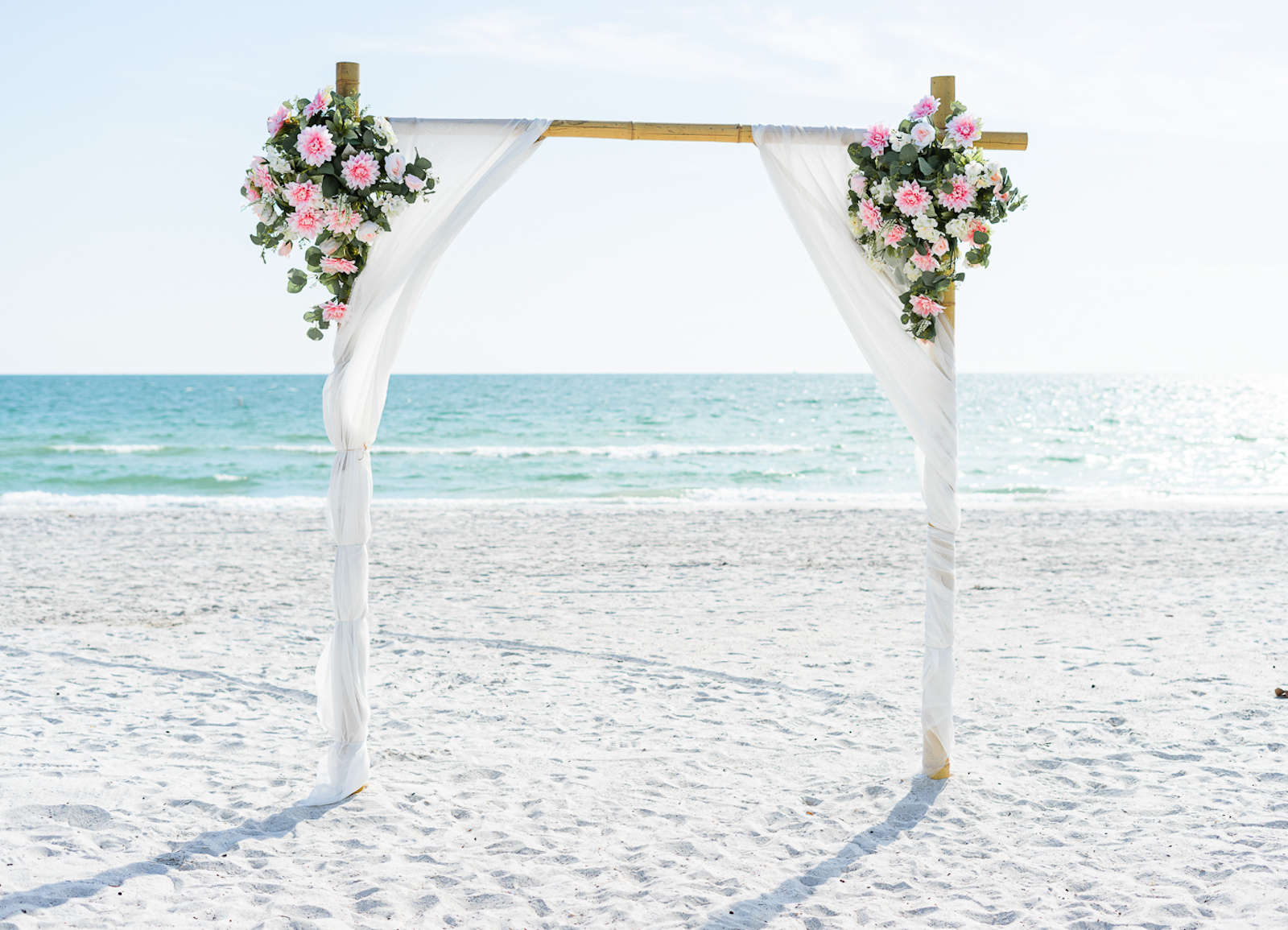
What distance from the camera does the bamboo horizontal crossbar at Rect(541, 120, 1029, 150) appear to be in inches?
141

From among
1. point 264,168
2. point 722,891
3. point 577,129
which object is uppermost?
point 577,129

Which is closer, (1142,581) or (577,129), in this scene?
(577,129)

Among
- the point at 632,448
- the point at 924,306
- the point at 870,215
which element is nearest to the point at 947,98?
the point at 870,215

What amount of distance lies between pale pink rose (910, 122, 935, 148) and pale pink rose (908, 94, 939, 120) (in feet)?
0.21

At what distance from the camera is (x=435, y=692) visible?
486 centimetres

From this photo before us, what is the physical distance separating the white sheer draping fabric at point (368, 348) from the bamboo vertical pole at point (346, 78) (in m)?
0.21

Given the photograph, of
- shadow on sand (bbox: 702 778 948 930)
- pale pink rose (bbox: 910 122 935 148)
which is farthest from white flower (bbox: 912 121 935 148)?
shadow on sand (bbox: 702 778 948 930)

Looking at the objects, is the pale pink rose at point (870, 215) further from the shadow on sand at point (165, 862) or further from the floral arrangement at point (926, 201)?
the shadow on sand at point (165, 862)

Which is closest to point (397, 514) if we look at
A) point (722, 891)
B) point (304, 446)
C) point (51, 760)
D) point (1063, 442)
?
point (51, 760)

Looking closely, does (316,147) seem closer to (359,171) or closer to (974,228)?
(359,171)

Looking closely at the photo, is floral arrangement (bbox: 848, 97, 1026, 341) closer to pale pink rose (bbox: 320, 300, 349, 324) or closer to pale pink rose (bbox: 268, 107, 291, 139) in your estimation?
pale pink rose (bbox: 320, 300, 349, 324)

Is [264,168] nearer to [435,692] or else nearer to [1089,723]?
[435,692]

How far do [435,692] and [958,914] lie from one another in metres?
2.94

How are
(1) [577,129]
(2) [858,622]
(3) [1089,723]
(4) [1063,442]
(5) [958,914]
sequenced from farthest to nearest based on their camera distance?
(4) [1063,442] < (2) [858,622] < (3) [1089,723] < (1) [577,129] < (5) [958,914]
